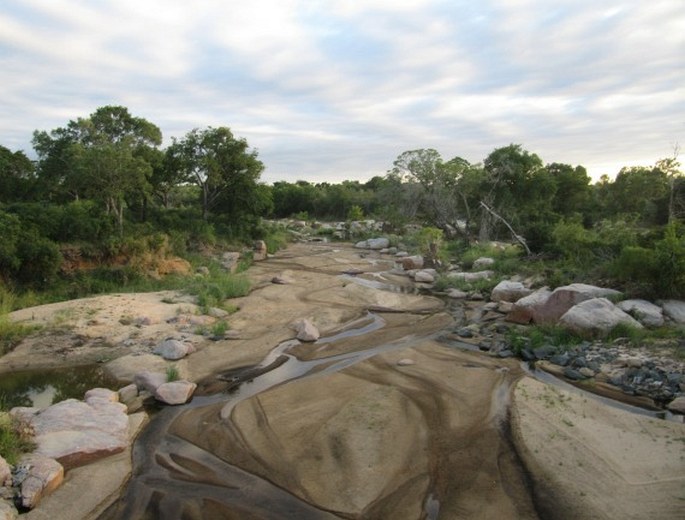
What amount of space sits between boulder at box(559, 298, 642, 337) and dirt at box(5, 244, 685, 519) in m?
2.75

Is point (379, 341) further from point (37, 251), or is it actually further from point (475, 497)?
point (37, 251)

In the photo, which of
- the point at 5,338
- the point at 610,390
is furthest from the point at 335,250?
the point at 610,390

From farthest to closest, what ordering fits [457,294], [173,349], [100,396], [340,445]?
[457,294]
[173,349]
[100,396]
[340,445]

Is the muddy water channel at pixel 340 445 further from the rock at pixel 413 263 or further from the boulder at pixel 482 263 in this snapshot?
the rock at pixel 413 263

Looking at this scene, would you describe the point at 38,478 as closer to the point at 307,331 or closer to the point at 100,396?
the point at 100,396

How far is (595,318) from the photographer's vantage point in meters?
12.8

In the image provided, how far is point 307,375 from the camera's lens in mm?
11555

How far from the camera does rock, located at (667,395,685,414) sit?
29.8 feet

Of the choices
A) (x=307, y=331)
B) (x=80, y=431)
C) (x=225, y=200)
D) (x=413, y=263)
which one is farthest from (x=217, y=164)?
(x=80, y=431)

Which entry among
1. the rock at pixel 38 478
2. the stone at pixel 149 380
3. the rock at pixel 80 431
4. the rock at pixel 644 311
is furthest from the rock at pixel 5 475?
the rock at pixel 644 311

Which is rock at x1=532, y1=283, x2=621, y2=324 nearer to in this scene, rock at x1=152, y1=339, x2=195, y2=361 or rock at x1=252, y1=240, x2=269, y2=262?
rock at x1=152, y1=339, x2=195, y2=361

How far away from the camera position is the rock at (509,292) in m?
17.8

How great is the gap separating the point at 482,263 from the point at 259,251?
51.0 feet

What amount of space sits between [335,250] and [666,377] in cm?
2857
